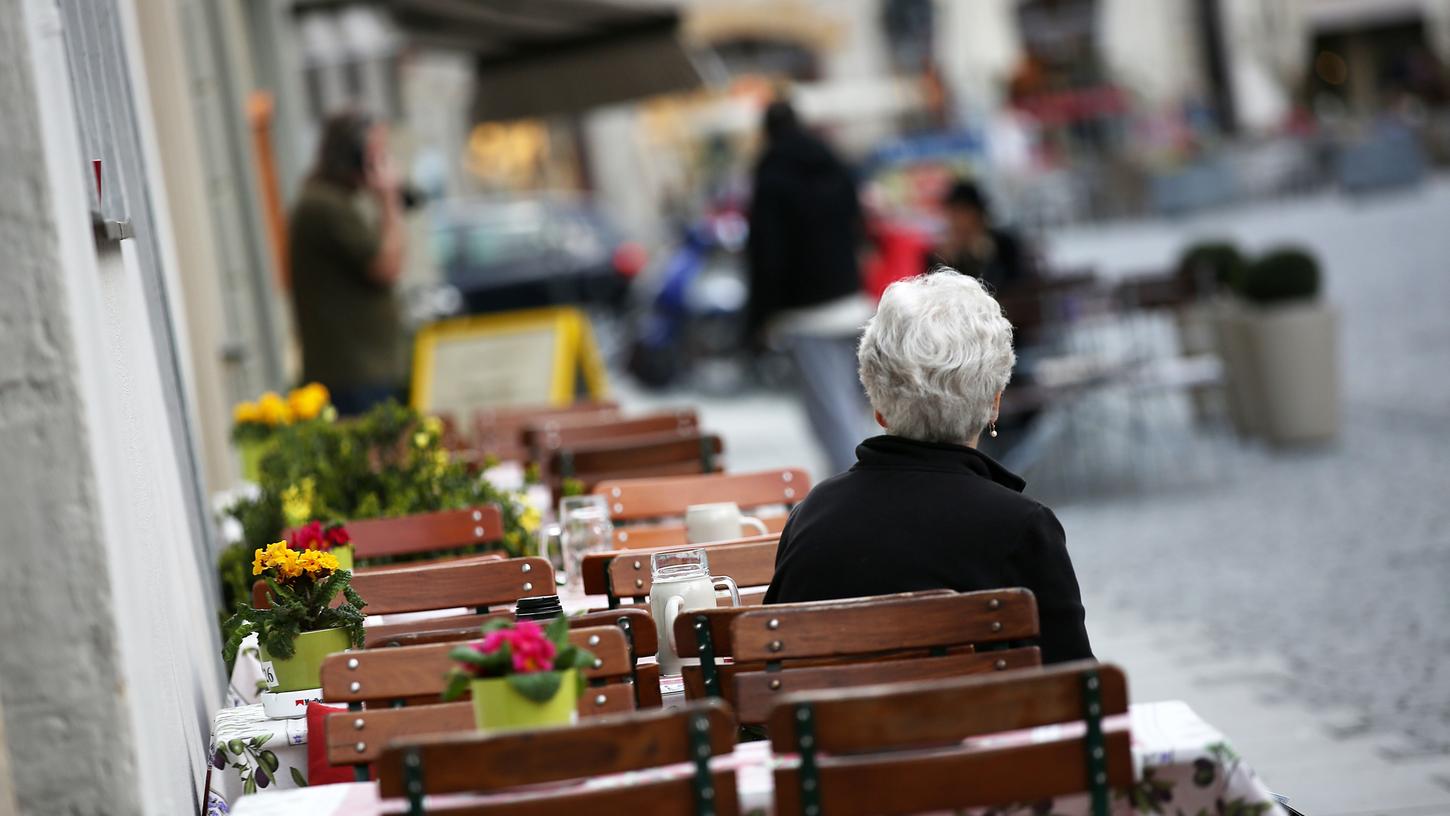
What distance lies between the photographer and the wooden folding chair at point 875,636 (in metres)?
3.07

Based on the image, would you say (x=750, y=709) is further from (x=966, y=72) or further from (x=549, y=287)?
(x=966, y=72)

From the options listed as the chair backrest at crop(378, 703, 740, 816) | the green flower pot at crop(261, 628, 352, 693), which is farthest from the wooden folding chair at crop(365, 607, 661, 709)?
A: the chair backrest at crop(378, 703, 740, 816)

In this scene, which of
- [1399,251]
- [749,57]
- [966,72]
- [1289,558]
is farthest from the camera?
[749,57]

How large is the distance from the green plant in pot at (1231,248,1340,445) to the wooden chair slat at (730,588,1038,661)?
7674 millimetres

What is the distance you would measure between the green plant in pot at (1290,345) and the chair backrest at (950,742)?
7.99m

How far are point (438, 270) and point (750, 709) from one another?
15410mm

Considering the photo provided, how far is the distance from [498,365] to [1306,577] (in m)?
4.55

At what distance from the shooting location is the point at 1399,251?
1952cm

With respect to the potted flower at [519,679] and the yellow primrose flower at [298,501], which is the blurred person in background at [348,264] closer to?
the yellow primrose flower at [298,501]

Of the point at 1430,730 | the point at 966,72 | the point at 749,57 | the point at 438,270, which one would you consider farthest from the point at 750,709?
the point at 749,57

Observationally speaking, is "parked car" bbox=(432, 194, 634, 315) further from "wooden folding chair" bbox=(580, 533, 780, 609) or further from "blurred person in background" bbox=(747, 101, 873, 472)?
"wooden folding chair" bbox=(580, 533, 780, 609)

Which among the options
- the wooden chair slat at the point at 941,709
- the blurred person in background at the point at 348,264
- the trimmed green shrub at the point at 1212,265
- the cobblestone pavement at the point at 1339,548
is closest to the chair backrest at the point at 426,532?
the wooden chair slat at the point at 941,709

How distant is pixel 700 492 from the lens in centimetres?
519

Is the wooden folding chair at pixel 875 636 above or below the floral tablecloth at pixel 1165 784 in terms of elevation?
above
